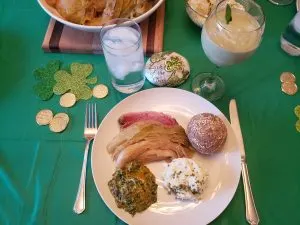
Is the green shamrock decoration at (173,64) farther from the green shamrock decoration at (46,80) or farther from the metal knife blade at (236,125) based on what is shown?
the green shamrock decoration at (46,80)

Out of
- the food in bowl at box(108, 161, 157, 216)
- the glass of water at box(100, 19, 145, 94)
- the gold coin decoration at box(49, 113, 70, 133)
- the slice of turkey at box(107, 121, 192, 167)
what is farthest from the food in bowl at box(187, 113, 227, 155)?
the gold coin decoration at box(49, 113, 70, 133)

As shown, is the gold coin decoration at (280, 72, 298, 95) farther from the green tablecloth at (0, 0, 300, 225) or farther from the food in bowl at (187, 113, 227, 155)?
the food in bowl at (187, 113, 227, 155)

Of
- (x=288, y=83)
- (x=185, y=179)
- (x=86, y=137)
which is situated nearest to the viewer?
(x=185, y=179)

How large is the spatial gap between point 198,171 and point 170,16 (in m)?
0.61

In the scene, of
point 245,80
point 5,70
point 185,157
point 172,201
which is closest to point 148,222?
point 172,201

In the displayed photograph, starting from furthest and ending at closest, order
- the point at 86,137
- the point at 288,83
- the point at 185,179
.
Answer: the point at 288,83
the point at 86,137
the point at 185,179

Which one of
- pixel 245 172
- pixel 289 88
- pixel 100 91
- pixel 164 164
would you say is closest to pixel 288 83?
pixel 289 88

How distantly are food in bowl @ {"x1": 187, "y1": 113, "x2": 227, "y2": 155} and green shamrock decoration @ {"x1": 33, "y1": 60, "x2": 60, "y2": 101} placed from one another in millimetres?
453

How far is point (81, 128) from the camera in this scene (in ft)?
3.00

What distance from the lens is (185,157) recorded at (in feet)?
2.70

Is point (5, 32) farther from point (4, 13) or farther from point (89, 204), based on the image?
point (89, 204)

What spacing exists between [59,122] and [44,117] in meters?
0.05

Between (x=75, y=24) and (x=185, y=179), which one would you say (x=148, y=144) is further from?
(x=75, y=24)

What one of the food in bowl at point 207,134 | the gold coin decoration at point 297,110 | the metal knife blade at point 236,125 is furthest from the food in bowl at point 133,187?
the gold coin decoration at point 297,110
